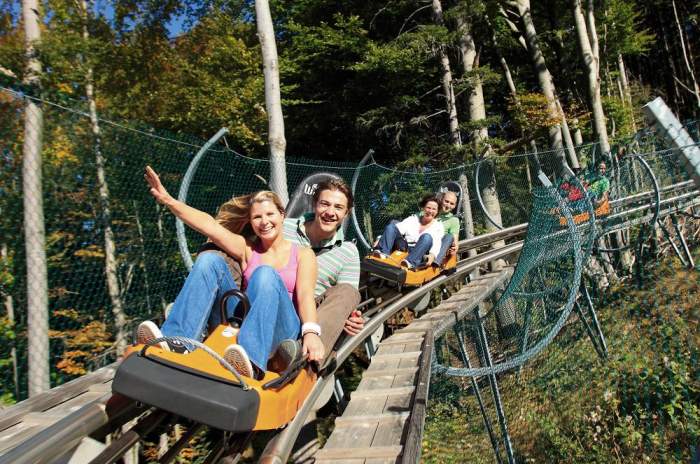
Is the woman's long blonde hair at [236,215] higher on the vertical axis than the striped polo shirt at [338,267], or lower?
higher

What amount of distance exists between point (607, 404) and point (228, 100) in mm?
8727

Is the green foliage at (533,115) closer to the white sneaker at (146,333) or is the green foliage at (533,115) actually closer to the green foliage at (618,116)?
the green foliage at (618,116)

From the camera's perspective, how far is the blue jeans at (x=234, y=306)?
200 cm

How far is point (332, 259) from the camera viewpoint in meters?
2.93

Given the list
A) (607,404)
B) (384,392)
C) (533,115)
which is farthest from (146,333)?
(533,115)

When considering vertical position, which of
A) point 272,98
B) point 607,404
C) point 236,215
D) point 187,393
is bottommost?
point 607,404

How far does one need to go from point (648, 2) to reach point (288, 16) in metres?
14.7

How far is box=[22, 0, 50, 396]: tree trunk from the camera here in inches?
113

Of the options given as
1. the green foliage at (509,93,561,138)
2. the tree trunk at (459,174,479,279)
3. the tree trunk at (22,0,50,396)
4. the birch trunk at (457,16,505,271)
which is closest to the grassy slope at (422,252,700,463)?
the tree trunk at (459,174,479,279)

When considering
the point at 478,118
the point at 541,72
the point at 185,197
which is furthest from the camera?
the point at 541,72

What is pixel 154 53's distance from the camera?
917 centimetres

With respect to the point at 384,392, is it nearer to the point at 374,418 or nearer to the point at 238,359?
the point at 374,418

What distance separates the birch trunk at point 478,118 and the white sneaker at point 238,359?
7520mm

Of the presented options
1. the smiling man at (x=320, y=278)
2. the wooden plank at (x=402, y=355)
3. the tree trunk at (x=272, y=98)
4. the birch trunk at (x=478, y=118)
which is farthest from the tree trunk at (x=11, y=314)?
the birch trunk at (x=478, y=118)
